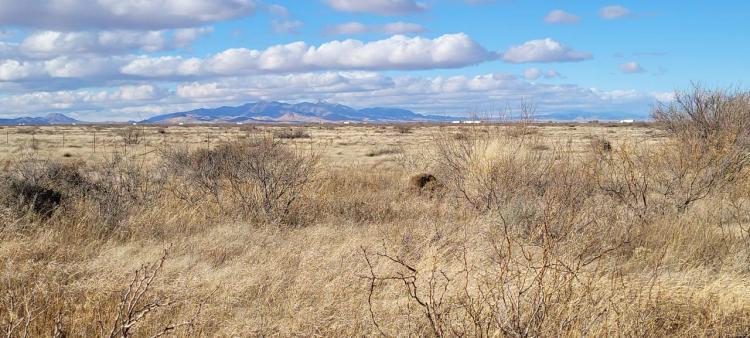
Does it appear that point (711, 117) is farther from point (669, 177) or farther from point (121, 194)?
point (121, 194)

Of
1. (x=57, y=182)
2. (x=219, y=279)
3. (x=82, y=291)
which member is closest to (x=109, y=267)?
(x=82, y=291)

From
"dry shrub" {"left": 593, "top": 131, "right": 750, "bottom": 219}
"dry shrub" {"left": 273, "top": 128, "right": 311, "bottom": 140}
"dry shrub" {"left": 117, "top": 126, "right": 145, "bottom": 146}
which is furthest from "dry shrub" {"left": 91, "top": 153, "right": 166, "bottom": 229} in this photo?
"dry shrub" {"left": 273, "top": 128, "right": 311, "bottom": 140}

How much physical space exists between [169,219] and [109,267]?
2486 millimetres

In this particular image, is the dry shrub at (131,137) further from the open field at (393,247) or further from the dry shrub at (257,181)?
the open field at (393,247)

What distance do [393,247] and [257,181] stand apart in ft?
11.6

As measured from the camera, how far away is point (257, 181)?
931cm

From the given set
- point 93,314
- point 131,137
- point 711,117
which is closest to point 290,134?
point 131,137

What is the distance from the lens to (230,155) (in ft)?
33.9

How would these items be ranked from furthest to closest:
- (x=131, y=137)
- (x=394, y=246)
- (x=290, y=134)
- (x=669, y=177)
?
1. (x=290, y=134)
2. (x=131, y=137)
3. (x=669, y=177)
4. (x=394, y=246)

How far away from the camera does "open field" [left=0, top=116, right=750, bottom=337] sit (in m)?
4.29

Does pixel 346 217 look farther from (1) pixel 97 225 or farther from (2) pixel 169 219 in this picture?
(1) pixel 97 225

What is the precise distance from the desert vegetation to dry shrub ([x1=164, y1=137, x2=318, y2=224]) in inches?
1.4

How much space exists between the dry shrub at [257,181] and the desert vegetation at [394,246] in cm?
4

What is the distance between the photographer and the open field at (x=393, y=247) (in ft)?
14.1
